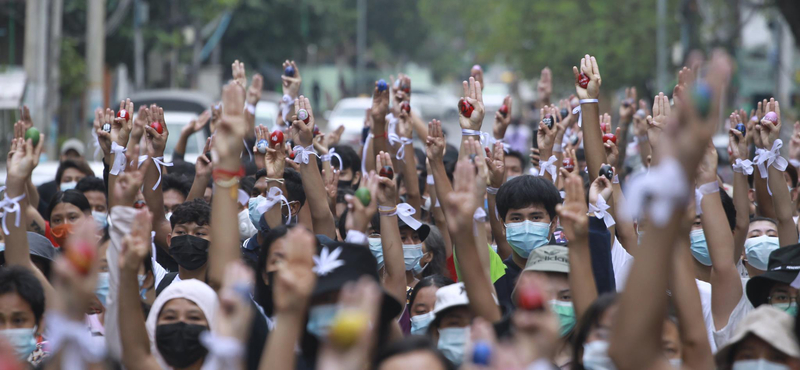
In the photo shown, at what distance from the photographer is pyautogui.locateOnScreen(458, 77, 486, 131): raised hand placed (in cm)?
561

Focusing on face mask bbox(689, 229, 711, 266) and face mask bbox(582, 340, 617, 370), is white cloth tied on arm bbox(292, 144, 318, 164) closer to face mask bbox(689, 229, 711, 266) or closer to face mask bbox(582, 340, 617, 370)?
face mask bbox(689, 229, 711, 266)

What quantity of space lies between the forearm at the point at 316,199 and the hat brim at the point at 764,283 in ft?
6.69

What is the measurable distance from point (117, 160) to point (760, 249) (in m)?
3.49

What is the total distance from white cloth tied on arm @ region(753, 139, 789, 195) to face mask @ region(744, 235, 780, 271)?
0.95 ft

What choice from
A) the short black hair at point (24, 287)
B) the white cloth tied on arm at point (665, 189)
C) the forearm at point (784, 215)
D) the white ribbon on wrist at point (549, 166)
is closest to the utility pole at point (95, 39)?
the white ribbon on wrist at point (549, 166)

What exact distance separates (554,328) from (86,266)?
128 cm

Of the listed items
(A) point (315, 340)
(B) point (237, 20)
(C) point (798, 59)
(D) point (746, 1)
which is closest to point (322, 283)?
(A) point (315, 340)

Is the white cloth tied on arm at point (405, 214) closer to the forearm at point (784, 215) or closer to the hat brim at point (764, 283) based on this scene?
the hat brim at point (764, 283)

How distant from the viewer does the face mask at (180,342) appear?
3.63 metres

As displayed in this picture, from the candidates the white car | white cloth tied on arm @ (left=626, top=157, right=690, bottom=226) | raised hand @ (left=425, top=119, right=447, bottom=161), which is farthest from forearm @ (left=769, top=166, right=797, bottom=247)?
the white car

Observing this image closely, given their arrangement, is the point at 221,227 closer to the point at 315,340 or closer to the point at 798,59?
the point at 315,340

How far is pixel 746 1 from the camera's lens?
74.2ft

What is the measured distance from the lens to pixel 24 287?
3941 millimetres

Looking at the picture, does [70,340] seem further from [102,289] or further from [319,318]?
[102,289]
